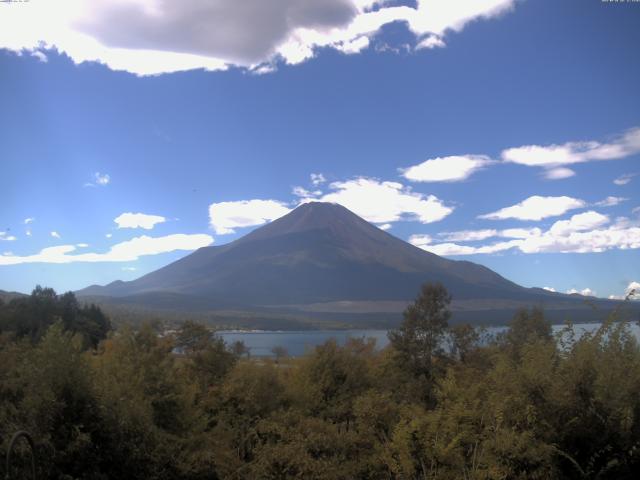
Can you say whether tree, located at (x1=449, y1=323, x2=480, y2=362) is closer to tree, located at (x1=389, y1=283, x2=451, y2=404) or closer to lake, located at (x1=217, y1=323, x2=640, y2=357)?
tree, located at (x1=389, y1=283, x2=451, y2=404)

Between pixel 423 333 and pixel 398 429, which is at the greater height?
pixel 423 333

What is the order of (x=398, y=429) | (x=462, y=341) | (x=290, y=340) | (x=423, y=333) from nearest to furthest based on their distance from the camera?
(x=398, y=429) < (x=423, y=333) < (x=462, y=341) < (x=290, y=340)

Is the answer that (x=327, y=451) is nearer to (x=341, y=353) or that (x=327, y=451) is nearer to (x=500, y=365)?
(x=500, y=365)

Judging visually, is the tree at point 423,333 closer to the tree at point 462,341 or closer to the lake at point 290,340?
the tree at point 462,341

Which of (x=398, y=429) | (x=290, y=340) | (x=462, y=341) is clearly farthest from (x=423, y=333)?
(x=290, y=340)

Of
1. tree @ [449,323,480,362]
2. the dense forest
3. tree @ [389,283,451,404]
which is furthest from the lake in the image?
tree @ [449,323,480,362]

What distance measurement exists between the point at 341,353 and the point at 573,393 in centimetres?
1735

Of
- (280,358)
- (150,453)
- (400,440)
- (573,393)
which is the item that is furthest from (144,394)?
(280,358)

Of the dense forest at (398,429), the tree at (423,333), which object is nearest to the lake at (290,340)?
the dense forest at (398,429)

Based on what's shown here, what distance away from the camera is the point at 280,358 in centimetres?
3528

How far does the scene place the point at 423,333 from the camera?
31.4 meters

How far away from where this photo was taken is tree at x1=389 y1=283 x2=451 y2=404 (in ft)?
98.5

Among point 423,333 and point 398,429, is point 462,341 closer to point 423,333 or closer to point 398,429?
point 423,333

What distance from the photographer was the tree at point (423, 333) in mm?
30025
